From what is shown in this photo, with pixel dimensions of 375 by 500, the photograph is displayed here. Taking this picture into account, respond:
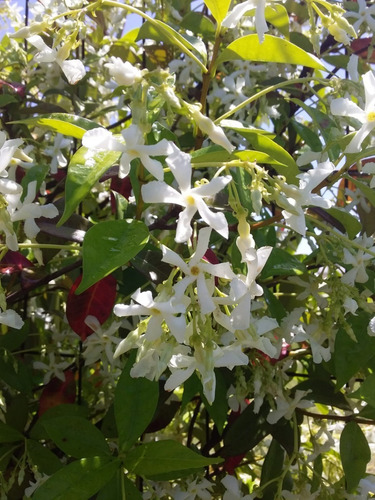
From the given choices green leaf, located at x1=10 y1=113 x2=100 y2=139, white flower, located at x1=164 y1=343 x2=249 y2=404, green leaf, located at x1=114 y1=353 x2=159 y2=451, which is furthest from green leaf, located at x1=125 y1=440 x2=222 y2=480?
green leaf, located at x1=10 y1=113 x2=100 y2=139

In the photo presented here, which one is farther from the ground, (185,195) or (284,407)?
(185,195)

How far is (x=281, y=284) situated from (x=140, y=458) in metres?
0.43

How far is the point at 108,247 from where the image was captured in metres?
0.53

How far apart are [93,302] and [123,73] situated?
0.37m

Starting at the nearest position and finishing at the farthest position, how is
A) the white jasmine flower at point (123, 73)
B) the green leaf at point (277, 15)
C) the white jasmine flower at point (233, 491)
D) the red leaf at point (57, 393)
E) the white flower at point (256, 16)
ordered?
the white jasmine flower at point (123, 73), the white flower at point (256, 16), the green leaf at point (277, 15), the white jasmine flower at point (233, 491), the red leaf at point (57, 393)

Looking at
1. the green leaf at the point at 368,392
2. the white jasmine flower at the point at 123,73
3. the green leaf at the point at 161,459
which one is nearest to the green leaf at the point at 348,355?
the green leaf at the point at 368,392

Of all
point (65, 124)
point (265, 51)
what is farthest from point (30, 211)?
point (265, 51)

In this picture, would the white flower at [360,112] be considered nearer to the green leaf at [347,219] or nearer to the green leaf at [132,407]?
the green leaf at [347,219]

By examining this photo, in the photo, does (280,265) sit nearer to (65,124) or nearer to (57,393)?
(65,124)

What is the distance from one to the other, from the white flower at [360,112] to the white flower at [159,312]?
0.24 m

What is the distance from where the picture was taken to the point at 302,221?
578 millimetres

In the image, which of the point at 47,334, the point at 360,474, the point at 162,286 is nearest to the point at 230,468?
the point at 360,474

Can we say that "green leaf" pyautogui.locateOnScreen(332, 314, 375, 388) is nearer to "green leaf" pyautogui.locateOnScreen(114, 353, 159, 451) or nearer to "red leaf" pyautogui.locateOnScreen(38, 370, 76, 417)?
"green leaf" pyautogui.locateOnScreen(114, 353, 159, 451)

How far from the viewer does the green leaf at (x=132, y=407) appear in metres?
0.70
